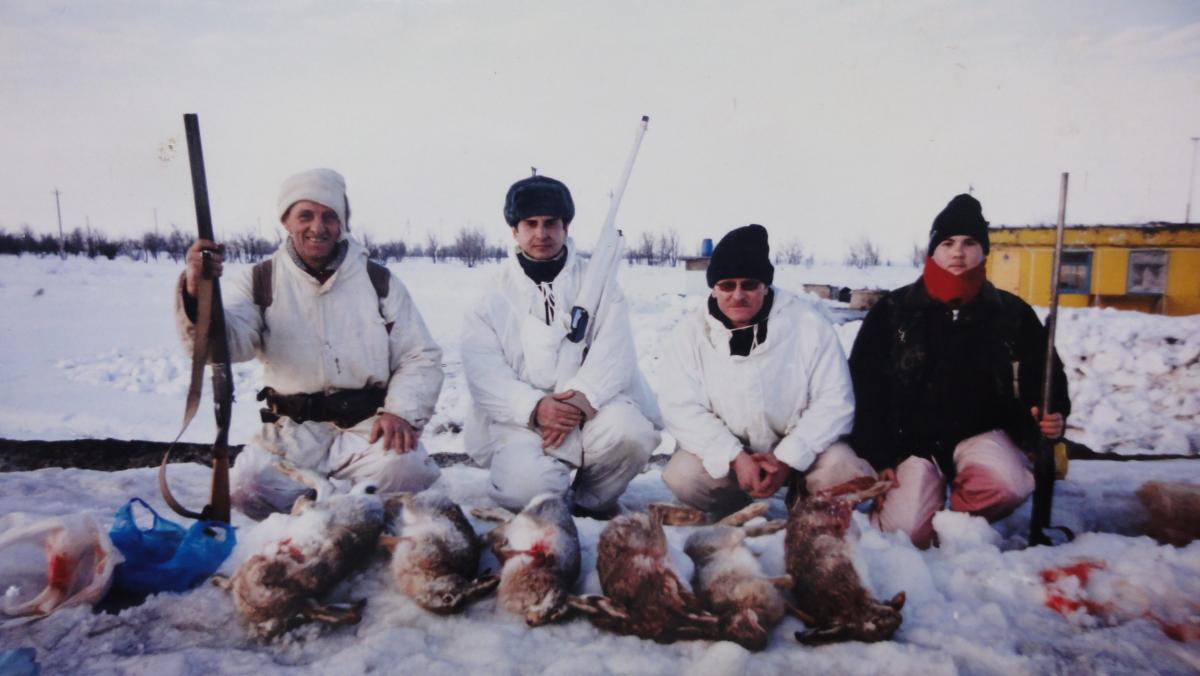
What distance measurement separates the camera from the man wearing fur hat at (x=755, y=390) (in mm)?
3107

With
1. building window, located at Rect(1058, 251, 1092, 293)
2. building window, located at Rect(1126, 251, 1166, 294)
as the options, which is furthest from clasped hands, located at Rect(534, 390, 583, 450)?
building window, located at Rect(1126, 251, 1166, 294)

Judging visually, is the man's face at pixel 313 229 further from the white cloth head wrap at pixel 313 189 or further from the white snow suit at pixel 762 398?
the white snow suit at pixel 762 398

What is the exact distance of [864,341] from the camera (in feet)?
11.0

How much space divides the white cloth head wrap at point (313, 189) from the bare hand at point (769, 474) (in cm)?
247

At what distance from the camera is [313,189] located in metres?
3.22

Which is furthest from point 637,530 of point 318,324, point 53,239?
point 53,239

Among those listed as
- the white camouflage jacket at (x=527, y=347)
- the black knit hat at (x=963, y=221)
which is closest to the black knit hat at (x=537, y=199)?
the white camouflage jacket at (x=527, y=347)

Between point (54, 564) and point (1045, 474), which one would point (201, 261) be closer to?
point (54, 564)

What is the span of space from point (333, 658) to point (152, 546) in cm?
103

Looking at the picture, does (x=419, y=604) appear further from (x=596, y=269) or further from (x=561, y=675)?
(x=596, y=269)

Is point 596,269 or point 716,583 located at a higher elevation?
point 596,269

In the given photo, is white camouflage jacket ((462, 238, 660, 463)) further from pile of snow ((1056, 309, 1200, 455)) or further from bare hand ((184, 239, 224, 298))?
pile of snow ((1056, 309, 1200, 455))

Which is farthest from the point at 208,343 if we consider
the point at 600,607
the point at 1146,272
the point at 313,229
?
the point at 1146,272

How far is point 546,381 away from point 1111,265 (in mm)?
11946
